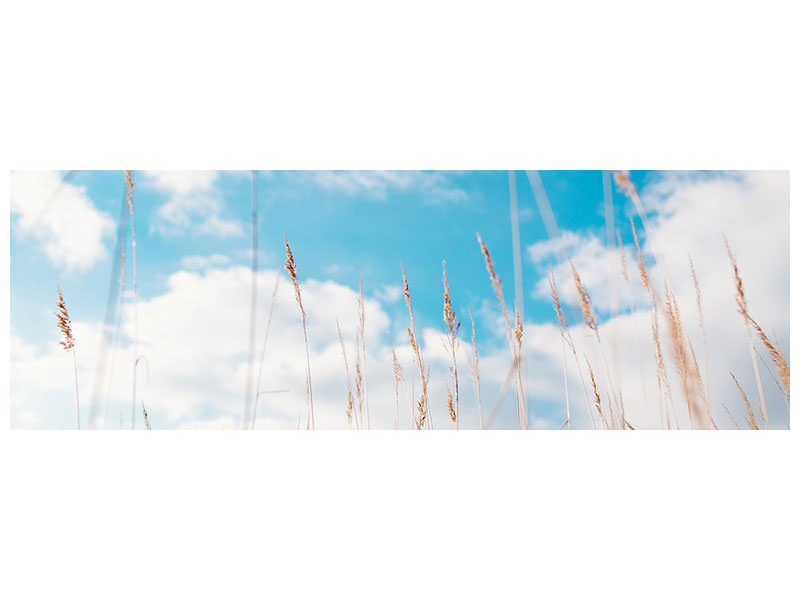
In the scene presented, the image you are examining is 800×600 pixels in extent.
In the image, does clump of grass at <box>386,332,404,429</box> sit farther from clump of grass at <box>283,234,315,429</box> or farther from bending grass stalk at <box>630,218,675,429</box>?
bending grass stalk at <box>630,218,675,429</box>

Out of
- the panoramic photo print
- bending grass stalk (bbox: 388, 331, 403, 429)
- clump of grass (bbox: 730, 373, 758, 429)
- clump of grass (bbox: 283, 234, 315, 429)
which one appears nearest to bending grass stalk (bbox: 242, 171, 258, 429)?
the panoramic photo print

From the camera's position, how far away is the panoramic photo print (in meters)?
2.00

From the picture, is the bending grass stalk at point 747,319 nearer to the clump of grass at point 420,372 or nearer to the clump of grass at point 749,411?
the clump of grass at point 749,411

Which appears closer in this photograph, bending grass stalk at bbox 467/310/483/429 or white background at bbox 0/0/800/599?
white background at bbox 0/0/800/599

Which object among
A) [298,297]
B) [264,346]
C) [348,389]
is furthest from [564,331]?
[264,346]

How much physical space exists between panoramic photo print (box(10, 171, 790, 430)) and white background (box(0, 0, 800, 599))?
0.07m

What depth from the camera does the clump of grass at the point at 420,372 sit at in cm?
201

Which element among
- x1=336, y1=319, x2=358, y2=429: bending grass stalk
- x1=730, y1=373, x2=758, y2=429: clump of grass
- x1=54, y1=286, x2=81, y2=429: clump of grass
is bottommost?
x1=730, y1=373, x2=758, y2=429: clump of grass

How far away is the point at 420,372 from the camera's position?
6.70 feet

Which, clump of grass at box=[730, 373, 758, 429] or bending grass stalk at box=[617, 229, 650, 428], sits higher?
bending grass stalk at box=[617, 229, 650, 428]
